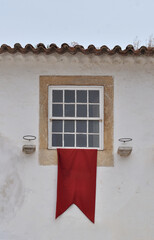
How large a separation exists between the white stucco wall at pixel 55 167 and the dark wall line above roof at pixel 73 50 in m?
0.22

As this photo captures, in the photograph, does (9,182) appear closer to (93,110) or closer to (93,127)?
(93,127)

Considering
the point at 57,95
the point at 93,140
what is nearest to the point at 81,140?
the point at 93,140

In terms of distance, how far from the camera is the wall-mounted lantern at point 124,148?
6722mm

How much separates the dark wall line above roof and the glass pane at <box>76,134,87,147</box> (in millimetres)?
1654

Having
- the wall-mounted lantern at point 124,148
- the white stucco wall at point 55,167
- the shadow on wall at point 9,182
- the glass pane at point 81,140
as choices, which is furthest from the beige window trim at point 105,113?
the shadow on wall at point 9,182

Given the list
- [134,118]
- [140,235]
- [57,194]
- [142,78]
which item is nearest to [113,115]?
[134,118]

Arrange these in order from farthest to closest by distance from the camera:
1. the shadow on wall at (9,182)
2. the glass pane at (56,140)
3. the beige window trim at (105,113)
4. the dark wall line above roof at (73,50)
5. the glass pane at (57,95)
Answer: the glass pane at (57,95) → the glass pane at (56,140) → the beige window trim at (105,113) → the shadow on wall at (9,182) → the dark wall line above roof at (73,50)

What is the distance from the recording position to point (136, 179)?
6.88m

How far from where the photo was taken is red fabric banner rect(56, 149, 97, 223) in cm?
673

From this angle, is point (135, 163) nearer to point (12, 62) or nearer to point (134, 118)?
point (134, 118)

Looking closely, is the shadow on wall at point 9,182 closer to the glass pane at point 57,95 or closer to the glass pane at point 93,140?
the glass pane at point 57,95

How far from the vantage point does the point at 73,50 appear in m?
6.70

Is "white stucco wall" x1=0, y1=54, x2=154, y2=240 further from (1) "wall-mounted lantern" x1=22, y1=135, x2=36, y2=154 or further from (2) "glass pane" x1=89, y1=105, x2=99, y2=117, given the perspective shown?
(2) "glass pane" x1=89, y1=105, x2=99, y2=117

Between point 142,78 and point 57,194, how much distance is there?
114 inches
